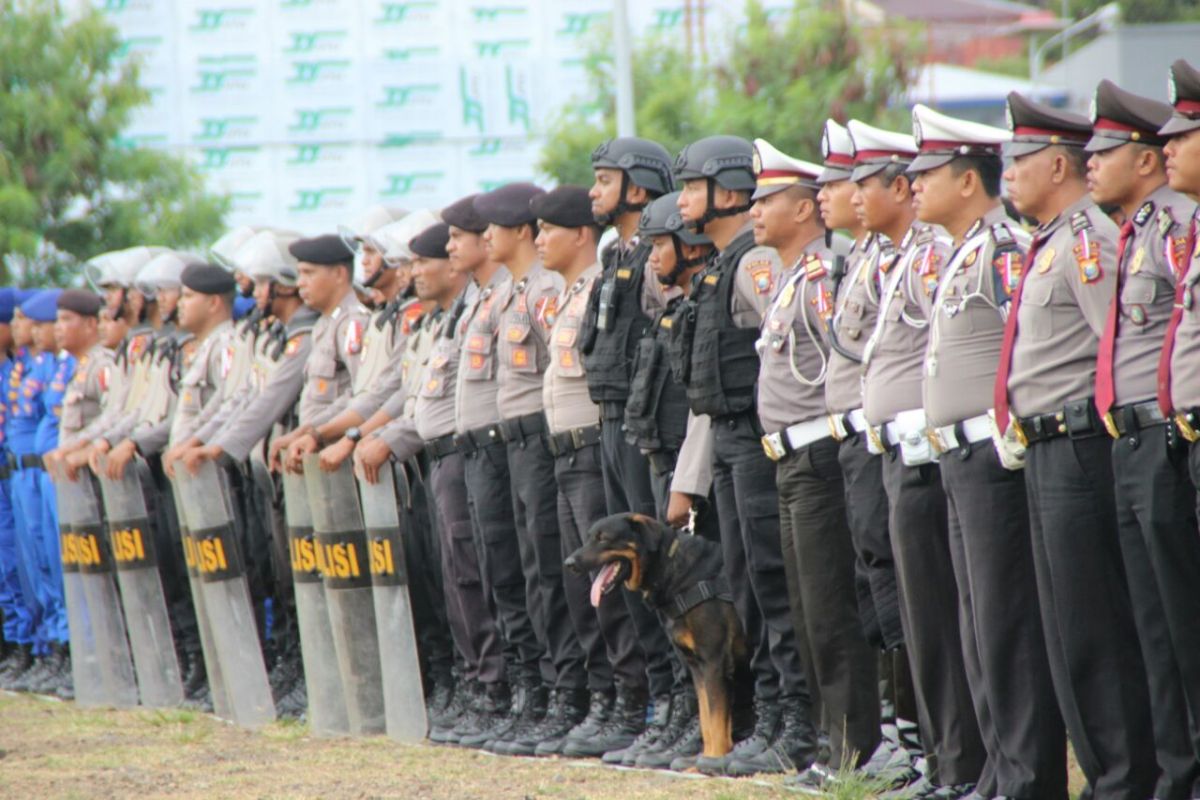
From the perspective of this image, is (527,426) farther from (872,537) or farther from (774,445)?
(872,537)

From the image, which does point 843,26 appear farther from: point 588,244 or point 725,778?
point 725,778

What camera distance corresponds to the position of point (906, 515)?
6.73 meters

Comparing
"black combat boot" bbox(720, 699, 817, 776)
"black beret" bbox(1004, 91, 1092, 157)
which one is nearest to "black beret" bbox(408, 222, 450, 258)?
"black combat boot" bbox(720, 699, 817, 776)

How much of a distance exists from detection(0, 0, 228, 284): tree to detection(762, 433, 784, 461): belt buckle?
50.3 ft

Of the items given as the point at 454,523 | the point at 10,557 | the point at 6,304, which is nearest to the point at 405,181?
the point at 6,304

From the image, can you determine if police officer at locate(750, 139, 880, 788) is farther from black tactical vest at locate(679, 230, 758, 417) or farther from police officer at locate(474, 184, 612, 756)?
police officer at locate(474, 184, 612, 756)

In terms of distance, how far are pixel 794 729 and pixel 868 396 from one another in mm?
1621

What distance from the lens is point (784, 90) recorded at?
1006 inches

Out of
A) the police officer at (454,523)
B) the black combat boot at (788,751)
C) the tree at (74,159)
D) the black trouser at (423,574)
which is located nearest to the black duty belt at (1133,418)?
the black combat boot at (788,751)

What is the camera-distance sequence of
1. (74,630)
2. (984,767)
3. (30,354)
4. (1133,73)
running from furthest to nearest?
(1133,73), (30,354), (74,630), (984,767)

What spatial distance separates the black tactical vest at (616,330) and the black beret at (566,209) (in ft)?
1.76

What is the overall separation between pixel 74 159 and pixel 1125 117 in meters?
17.6

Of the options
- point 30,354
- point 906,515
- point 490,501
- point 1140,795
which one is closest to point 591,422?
point 490,501

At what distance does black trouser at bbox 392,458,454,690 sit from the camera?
10.6 m
